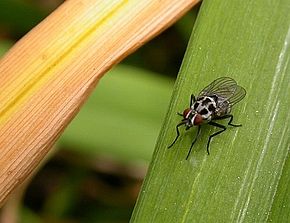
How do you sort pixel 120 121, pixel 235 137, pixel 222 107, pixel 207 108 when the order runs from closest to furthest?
pixel 235 137, pixel 222 107, pixel 207 108, pixel 120 121

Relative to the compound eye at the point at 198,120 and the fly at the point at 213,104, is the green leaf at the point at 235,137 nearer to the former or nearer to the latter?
the fly at the point at 213,104

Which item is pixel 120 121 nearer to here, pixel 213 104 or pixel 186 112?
pixel 213 104

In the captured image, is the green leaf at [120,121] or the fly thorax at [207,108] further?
the green leaf at [120,121]

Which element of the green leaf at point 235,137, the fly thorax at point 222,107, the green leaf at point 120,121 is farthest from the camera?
the green leaf at point 120,121

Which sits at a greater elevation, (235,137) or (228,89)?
(228,89)

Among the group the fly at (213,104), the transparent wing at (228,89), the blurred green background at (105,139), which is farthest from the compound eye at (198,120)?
the blurred green background at (105,139)

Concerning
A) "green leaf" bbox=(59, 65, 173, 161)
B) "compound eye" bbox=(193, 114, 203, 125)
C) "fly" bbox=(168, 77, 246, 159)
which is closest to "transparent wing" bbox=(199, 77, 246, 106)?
"fly" bbox=(168, 77, 246, 159)

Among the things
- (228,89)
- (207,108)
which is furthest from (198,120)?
(228,89)
